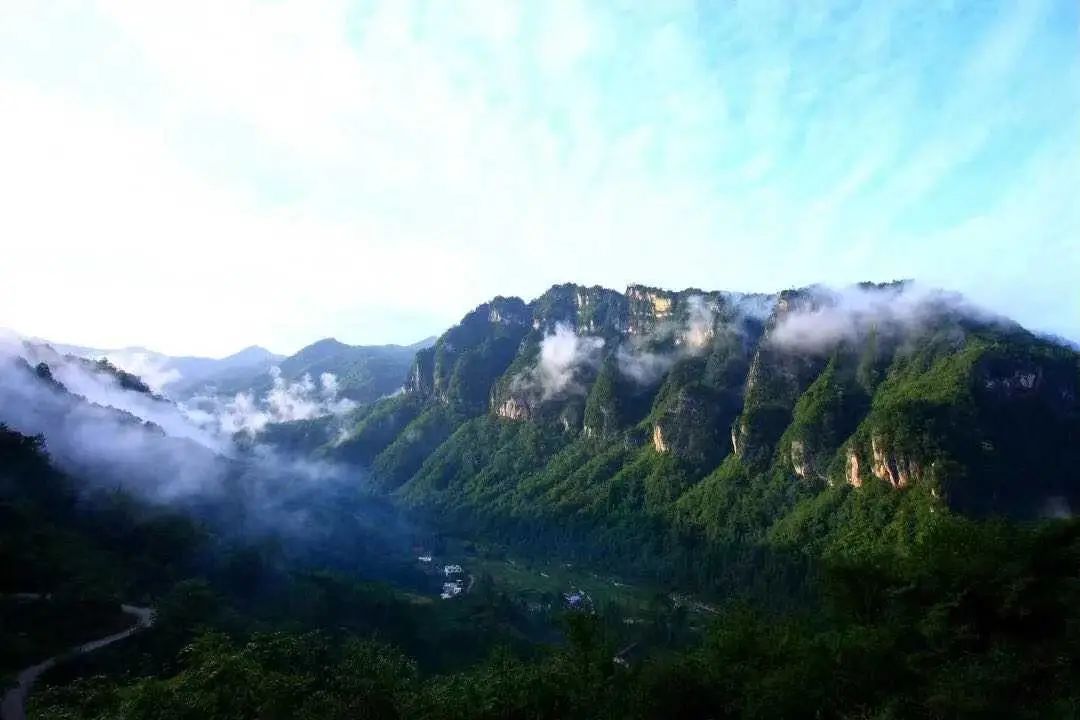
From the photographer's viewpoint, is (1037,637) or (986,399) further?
(986,399)

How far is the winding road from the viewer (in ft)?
160

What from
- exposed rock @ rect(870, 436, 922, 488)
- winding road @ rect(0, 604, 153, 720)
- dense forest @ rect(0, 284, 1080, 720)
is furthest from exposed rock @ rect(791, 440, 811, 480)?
winding road @ rect(0, 604, 153, 720)

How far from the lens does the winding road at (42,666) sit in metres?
48.7

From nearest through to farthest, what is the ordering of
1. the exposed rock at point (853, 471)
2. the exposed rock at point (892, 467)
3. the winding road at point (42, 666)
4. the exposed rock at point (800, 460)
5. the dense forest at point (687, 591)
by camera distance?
the dense forest at point (687, 591) < the winding road at point (42, 666) < the exposed rock at point (892, 467) < the exposed rock at point (853, 471) < the exposed rock at point (800, 460)

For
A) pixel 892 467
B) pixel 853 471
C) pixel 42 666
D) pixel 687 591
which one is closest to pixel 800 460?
pixel 853 471

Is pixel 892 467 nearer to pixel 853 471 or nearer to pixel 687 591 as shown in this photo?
pixel 853 471

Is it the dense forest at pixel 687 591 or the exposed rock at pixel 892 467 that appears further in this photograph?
the exposed rock at pixel 892 467

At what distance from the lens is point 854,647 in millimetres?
38031

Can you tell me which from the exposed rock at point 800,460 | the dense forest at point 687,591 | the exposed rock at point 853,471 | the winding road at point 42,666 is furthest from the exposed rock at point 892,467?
the winding road at point 42,666

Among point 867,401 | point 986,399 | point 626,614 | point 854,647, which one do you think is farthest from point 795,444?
point 854,647

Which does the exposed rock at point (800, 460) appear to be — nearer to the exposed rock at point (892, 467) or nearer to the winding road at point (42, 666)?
the exposed rock at point (892, 467)

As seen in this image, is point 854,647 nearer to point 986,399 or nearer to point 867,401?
point 986,399

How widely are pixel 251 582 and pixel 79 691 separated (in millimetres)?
56254

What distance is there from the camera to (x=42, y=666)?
57.1 metres
